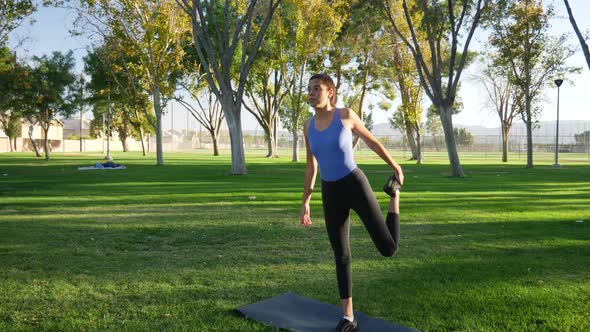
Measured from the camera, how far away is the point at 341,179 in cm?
386

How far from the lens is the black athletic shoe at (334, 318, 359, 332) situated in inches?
152

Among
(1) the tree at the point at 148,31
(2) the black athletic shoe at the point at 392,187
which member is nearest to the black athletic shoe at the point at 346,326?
(2) the black athletic shoe at the point at 392,187

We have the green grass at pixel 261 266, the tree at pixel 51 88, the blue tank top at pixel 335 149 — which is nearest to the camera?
the blue tank top at pixel 335 149

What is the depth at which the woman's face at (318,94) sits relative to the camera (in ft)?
12.7

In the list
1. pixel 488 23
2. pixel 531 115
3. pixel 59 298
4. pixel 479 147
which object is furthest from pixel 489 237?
pixel 479 147

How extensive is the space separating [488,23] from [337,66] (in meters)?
12.5

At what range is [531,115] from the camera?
32406mm

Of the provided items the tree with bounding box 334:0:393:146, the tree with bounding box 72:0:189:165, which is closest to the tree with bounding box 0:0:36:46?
the tree with bounding box 72:0:189:165

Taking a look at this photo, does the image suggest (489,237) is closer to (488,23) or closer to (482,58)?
(488,23)

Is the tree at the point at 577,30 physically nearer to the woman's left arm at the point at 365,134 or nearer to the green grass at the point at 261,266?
the green grass at the point at 261,266

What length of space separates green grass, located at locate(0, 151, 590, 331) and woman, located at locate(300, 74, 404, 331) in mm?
678

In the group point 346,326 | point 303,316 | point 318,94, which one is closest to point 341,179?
point 318,94

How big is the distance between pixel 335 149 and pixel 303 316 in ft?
4.80

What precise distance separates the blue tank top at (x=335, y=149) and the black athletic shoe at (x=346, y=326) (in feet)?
3.61
